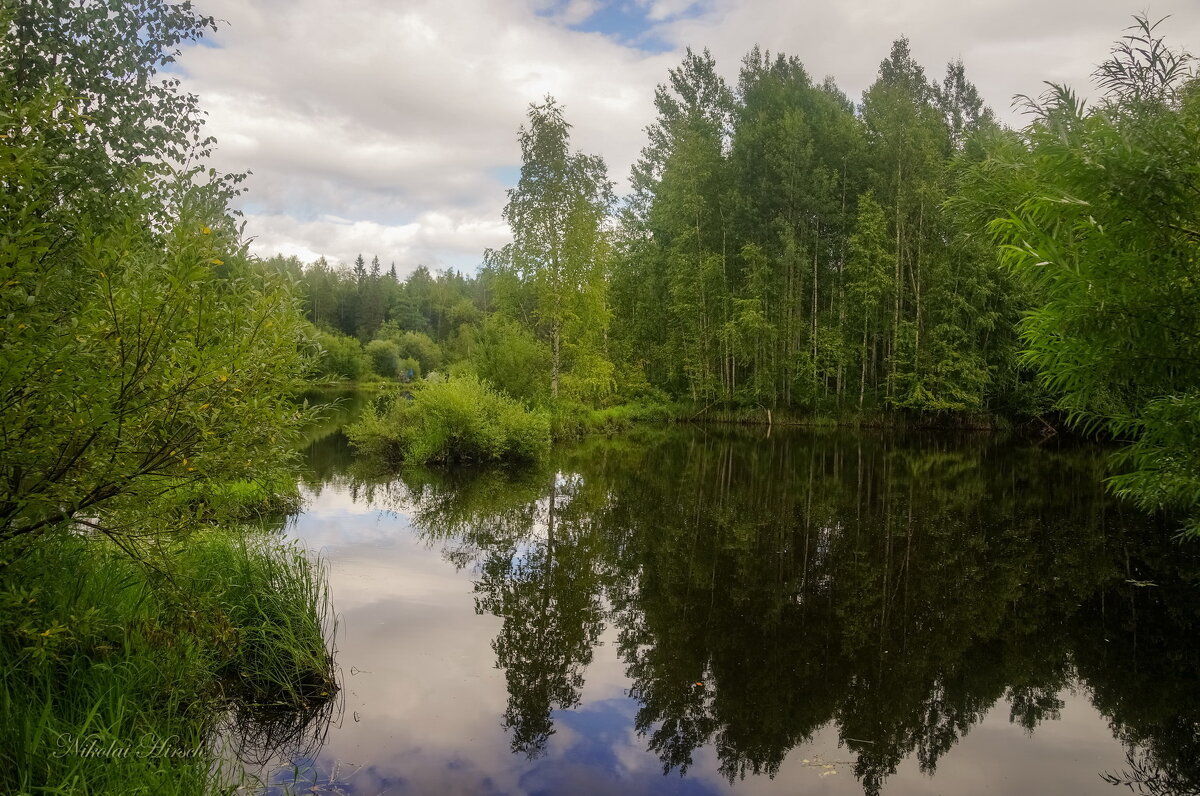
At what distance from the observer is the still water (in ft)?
17.3

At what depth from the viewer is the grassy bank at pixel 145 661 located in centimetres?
362

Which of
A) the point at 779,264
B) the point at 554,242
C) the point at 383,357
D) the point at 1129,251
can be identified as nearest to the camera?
the point at 1129,251

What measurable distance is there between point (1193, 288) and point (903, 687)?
401cm

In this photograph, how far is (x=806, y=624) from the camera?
7.82 metres

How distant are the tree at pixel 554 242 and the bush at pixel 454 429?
7247mm

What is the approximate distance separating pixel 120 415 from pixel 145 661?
190 cm

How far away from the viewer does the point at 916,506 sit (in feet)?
47.9

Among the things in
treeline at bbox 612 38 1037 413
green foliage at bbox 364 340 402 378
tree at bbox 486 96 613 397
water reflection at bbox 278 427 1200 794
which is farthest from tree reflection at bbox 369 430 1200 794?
green foliage at bbox 364 340 402 378

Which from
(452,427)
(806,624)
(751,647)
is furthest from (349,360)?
(751,647)

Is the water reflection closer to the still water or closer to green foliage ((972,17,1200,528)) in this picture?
the still water

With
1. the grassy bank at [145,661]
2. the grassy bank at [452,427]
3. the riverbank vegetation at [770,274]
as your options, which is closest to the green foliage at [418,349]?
the riverbank vegetation at [770,274]

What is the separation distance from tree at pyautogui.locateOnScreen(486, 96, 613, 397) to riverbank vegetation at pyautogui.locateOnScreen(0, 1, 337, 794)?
21154 mm

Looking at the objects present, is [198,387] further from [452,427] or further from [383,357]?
[383,357]

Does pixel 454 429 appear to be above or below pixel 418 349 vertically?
below
